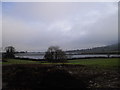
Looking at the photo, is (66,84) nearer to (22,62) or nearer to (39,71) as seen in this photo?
(39,71)

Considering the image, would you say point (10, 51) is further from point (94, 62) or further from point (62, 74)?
point (94, 62)

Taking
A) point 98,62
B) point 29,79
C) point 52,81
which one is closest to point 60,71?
point 52,81

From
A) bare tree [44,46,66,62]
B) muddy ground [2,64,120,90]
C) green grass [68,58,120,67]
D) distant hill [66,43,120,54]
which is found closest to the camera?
muddy ground [2,64,120,90]

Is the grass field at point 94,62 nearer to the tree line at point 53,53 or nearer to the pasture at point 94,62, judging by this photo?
the pasture at point 94,62

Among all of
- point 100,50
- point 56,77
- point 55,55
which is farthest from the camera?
point 100,50

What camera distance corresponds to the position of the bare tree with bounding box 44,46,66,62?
4.23 metres

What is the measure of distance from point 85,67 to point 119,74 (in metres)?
1.03

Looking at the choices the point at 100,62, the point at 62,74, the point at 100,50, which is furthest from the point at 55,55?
the point at 100,50

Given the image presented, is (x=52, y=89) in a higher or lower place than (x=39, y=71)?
lower

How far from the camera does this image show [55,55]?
4324 mm

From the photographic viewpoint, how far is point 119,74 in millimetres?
3773

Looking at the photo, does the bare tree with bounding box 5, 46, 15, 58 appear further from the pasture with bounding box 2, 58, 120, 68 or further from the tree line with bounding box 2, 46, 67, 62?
the pasture with bounding box 2, 58, 120, 68

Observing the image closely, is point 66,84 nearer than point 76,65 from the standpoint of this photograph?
Yes

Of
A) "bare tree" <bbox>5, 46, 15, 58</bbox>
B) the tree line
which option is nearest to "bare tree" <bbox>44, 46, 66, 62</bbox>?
the tree line
